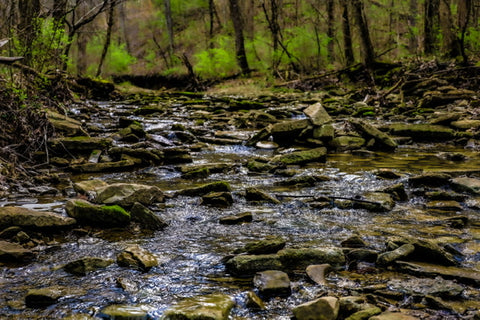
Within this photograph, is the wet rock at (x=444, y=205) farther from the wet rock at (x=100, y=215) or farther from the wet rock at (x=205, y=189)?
the wet rock at (x=100, y=215)

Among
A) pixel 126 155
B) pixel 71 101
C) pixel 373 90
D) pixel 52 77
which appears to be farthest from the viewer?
pixel 373 90

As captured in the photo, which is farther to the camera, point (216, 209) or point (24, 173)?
point (24, 173)

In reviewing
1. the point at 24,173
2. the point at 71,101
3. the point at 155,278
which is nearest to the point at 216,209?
the point at 155,278

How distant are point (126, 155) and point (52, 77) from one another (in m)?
3.58

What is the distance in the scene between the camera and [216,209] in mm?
4266

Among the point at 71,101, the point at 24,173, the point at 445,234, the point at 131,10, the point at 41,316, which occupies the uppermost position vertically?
the point at 131,10

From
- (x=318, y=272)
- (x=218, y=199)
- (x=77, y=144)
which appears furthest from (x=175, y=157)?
(x=318, y=272)

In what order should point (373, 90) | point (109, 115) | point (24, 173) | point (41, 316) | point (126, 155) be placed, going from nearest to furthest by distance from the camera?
point (41, 316) < point (24, 173) < point (126, 155) < point (109, 115) < point (373, 90)

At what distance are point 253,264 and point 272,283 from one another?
0.98ft

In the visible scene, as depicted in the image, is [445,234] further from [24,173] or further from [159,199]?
[24,173]

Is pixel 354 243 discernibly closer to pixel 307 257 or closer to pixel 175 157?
pixel 307 257

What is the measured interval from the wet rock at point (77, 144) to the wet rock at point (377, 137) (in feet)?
14.3

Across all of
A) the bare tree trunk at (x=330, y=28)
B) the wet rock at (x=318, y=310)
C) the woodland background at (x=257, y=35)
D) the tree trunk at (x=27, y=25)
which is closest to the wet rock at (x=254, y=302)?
the wet rock at (x=318, y=310)

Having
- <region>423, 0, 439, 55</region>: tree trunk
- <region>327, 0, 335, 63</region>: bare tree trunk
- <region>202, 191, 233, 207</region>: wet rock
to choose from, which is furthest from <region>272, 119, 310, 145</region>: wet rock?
<region>327, 0, 335, 63</region>: bare tree trunk
